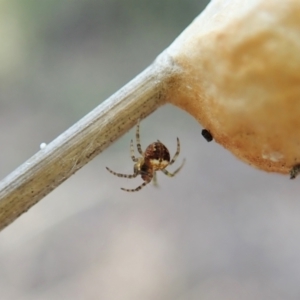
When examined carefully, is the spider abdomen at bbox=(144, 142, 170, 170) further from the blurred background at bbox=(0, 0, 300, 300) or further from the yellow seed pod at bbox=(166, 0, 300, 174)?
the blurred background at bbox=(0, 0, 300, 300)

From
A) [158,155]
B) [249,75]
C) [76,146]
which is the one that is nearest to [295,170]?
[249,75]

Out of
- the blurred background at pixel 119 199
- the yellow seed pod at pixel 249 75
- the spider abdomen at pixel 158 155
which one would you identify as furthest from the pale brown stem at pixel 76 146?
the blurred background at pixel 119 199

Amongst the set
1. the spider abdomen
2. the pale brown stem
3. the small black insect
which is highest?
the spider abdomen

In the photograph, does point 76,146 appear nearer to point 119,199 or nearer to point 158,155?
point 158,155

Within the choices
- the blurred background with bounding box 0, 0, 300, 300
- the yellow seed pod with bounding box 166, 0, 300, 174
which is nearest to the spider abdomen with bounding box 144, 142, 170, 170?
the yellow seed pod with bounding box 166, 0, 300, 174

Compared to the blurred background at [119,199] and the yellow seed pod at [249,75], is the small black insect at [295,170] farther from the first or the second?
the blurred background at [119,199]
